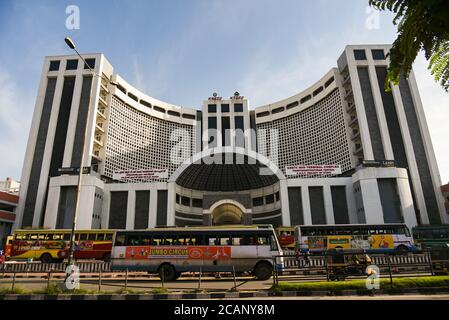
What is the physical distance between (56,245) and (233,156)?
120 feet

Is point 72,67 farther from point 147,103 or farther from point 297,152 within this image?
point 297,152

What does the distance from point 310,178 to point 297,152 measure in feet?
58.4

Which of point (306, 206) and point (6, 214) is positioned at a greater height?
point (306, 206)

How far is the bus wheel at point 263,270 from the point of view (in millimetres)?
17297

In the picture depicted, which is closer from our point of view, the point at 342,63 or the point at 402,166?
the point at 402,166

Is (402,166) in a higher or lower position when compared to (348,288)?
higher

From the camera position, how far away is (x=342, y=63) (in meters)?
59.6

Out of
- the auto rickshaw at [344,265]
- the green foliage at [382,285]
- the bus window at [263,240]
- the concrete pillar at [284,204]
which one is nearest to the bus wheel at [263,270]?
the bus window at [263,240]

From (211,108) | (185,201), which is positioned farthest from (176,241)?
(211,108)

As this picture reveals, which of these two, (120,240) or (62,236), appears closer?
(120,240)

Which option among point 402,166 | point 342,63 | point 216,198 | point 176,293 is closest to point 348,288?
point 176,293

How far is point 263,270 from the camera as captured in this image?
17547 millimetres

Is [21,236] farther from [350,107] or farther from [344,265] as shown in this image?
[350,107]

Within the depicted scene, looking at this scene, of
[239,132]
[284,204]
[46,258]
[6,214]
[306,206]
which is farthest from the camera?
[239,132]
